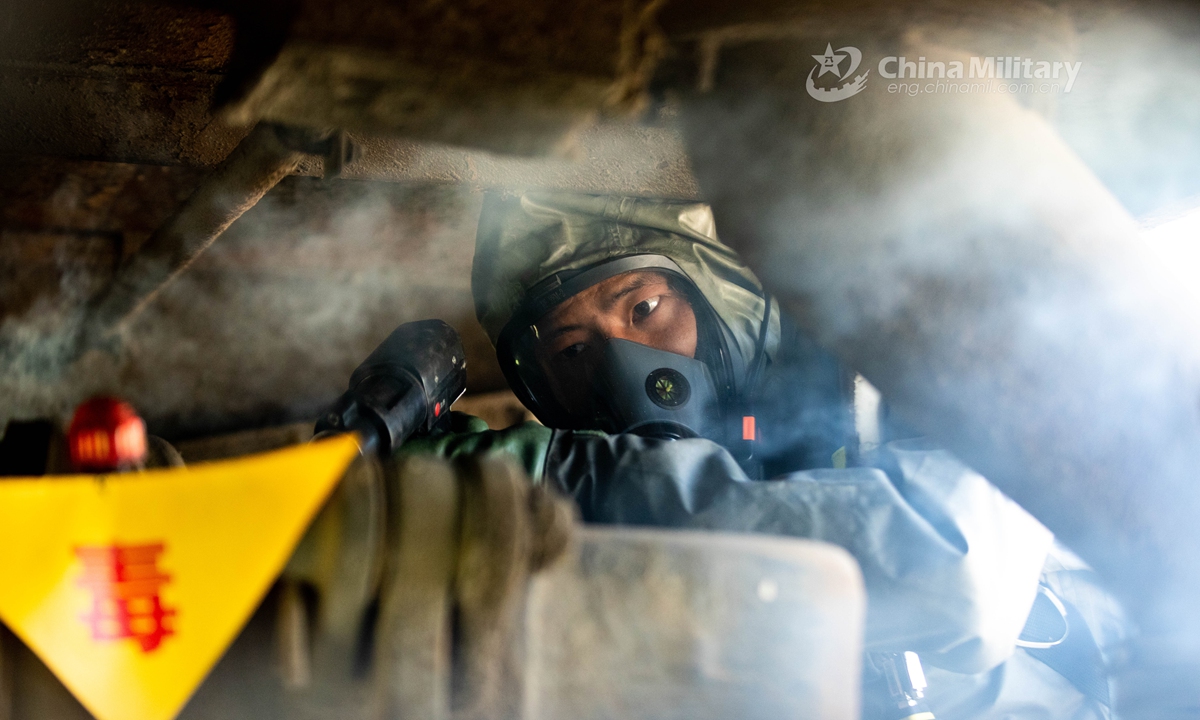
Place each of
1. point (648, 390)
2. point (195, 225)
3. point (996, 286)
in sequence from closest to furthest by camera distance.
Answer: point (996, 286)
point (195, 225)
point (648, 390)

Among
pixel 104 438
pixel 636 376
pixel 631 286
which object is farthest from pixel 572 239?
pixel 104 438

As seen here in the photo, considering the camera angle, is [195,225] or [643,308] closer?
[195,225]

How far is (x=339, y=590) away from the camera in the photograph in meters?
0.40

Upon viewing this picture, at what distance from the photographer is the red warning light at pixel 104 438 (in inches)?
16.8

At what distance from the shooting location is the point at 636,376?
157cm

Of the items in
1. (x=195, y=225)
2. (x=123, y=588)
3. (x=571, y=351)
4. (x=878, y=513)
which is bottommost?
(x=878, y=513)

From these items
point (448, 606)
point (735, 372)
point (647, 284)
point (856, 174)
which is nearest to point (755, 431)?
point (735, 372)

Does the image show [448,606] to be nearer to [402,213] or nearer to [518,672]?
[518,672]

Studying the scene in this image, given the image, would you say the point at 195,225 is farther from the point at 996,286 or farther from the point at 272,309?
the point at 996,286

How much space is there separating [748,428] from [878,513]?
0.74 m

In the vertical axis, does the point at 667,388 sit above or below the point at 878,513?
above

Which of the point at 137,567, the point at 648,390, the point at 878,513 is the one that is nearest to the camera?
the point at 137,567

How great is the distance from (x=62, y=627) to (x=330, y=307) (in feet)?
4.47

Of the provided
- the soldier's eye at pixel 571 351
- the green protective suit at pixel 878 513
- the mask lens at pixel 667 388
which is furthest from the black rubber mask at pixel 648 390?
the green protective suit at pixel 878 513
